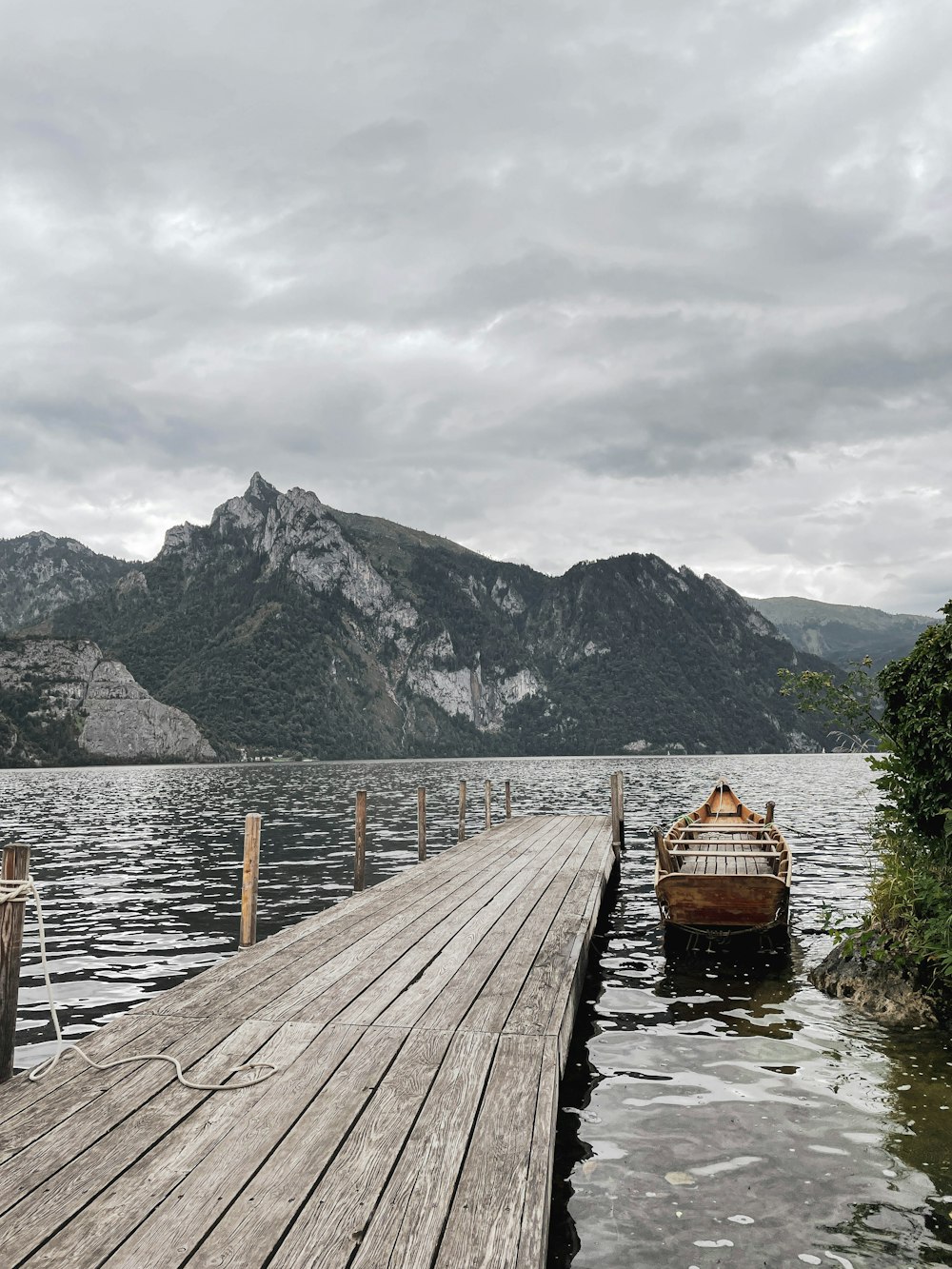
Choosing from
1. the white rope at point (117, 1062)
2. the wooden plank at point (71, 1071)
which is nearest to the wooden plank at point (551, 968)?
the white rope at point (117, 1062)

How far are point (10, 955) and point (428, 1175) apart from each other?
2945 mm

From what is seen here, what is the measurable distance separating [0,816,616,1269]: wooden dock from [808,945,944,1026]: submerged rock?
3.56 meters

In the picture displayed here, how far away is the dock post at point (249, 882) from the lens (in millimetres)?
9133

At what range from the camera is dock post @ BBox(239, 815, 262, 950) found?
9133mm

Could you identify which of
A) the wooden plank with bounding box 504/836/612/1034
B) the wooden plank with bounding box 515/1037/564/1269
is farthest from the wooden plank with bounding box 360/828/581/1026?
the wooden plank with bounding box 515/1037/564/1269

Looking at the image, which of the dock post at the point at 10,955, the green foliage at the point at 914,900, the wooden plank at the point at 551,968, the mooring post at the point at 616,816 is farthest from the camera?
the mooring post at the point at 616,816

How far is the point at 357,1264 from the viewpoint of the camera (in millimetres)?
3121

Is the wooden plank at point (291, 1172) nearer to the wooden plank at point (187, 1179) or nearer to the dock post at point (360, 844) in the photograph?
the wooden plank at point (187, 1179)

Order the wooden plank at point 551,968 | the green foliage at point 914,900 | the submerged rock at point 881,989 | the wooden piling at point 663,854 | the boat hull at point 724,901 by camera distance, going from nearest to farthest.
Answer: the wooden plank at point 551,968 < the green foliage at point 914,900 < the submerged rock at point 881,989 < the boat hull at point 724,901 < the wooden piling at point 663,854

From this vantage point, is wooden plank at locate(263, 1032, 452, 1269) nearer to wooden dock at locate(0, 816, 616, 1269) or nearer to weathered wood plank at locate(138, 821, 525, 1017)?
wooden dock at locate(0, 816, 616, 1269)

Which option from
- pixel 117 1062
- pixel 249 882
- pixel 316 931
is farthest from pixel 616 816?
pixel 117 1062

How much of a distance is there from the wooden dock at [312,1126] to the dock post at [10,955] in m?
0.23

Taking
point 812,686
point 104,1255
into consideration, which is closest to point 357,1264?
point 104,1255

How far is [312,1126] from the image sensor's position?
14.1ft
